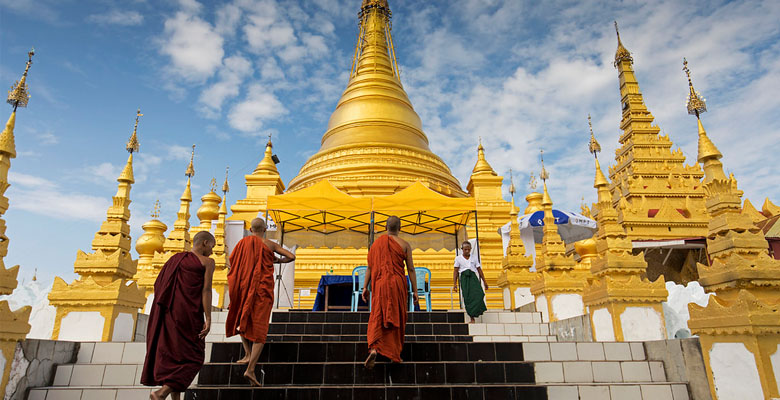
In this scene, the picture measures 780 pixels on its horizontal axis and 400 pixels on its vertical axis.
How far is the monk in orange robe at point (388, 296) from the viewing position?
4.30 m

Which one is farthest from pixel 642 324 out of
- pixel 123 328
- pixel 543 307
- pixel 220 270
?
pixel 220 270

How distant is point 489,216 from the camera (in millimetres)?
13805

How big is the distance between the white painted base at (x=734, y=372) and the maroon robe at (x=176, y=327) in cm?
420

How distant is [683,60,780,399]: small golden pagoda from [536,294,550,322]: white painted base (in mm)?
3062

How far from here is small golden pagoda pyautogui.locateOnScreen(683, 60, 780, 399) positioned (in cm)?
351

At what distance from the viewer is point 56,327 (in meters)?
4.96

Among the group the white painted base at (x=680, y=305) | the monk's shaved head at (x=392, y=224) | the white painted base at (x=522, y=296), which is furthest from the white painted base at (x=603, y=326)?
the white painted base at (x=522, y=296)

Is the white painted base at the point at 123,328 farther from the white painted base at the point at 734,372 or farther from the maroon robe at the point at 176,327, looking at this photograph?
the white painted base at the point at 734,372

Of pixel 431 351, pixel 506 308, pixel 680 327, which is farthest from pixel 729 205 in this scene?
pixel 506 308

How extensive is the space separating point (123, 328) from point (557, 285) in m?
5.93

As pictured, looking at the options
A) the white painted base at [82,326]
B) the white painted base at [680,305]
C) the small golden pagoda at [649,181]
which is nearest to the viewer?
the white painted base at [82,326]

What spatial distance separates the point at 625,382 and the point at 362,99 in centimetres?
1560

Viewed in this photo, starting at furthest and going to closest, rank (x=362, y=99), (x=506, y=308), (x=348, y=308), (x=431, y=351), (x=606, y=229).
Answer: (x=362, y=99) → (x=348, y=308) → (x=506, y=308) → (x=606, y=229) → (x=431, y=351)

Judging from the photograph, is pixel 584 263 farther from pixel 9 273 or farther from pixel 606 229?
pixel 9 273
